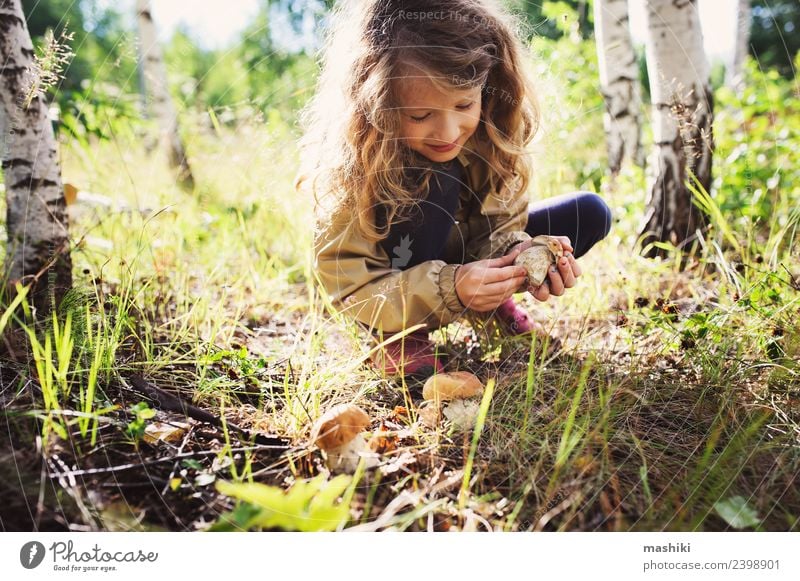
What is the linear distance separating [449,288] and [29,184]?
3.33 feet

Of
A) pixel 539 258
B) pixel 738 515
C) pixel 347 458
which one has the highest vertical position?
pixel 539 258

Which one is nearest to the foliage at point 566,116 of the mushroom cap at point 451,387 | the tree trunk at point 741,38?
the mushroom cap at point 451,387

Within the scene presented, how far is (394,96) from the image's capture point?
1.25 metres

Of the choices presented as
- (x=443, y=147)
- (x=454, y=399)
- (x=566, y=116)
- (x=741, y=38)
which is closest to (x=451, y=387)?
(x=454, y=399)

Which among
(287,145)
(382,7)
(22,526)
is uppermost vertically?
(382,7)

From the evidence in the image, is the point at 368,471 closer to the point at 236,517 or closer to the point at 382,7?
the point at 236,517

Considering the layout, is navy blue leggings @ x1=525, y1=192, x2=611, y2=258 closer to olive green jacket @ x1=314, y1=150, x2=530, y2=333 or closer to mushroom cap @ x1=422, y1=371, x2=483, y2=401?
olive green jacket @ x1=314, y1=150, x2=530, y2=333

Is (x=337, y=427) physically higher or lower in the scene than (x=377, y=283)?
lower

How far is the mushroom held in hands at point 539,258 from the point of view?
1.29 meters

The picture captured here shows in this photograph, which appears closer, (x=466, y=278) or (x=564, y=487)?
(x=564, y=487)

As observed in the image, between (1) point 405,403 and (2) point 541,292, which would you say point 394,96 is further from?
(1) point 405,403

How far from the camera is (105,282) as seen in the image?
4.88ft
